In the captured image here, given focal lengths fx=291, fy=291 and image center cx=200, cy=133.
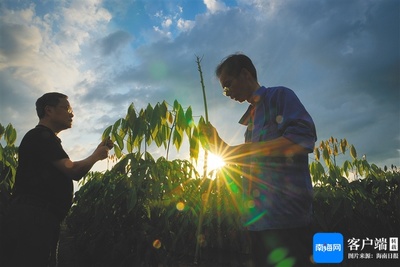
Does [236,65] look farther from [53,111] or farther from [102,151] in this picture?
[53,111]

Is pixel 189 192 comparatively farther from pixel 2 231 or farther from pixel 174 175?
pixel 2 231

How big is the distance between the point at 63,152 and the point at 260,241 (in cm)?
136

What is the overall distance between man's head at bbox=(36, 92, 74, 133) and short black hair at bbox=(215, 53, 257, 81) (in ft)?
4.16

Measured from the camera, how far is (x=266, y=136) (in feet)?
4.20

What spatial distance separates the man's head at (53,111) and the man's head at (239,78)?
1.29m

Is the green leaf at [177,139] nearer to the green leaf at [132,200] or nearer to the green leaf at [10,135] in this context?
the green leaf at [132,200]

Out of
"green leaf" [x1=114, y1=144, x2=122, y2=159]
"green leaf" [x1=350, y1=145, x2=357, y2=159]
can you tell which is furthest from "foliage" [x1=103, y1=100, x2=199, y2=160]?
"green leaf" [x1=350, y1=145, x2=357, y2=159]

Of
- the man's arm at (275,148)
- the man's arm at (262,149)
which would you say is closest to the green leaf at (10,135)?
the man's arm at (262,149)

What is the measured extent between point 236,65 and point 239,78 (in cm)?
7

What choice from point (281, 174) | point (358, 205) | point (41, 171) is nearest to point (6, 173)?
point (41, 171)

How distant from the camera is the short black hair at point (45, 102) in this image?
2.09 meters

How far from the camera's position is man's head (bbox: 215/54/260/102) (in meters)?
1.44

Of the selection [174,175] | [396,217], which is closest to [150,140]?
[174,175]

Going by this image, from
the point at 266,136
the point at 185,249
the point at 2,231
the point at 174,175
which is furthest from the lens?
the point at 185,249
